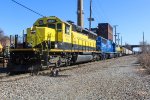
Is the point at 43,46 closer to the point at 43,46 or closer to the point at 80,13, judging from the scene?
the point at 43,46

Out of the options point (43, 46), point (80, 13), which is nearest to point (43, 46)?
point (43, 46)

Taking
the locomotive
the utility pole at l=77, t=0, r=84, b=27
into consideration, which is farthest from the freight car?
the utility pole at l=77, t=0, r=84, b=27

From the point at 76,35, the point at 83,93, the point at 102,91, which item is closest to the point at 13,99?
the point at 83,93

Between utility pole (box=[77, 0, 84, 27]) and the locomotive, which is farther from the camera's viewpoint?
utility pole (box=[77, 0, 84, 27])

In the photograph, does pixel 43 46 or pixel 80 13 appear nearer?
pixel 43 46

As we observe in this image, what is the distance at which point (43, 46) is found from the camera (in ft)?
65.4

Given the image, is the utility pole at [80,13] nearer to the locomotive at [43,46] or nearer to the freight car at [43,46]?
the locomotive at [43,46]

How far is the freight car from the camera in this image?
19.2m

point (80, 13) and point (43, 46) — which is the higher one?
point (80, 13)

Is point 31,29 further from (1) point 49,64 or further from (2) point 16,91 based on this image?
(2) point 16,91

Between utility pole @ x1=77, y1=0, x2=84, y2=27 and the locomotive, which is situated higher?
utility pole @ x1=77, y1=0, x2=84, y2=27

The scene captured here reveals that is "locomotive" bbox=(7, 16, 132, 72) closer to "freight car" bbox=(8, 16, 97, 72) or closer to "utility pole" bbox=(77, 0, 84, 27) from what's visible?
"freight car" bbox=(8, 16, 97, 72)

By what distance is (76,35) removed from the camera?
26.7 m

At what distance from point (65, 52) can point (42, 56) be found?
4.30 meters
